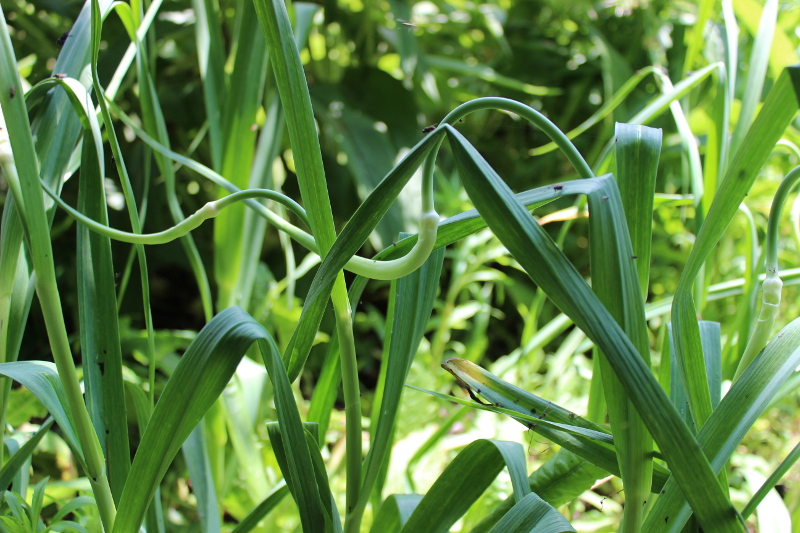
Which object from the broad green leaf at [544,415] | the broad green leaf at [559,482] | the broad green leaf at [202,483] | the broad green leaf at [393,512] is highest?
the broad green leaf at [544,415]

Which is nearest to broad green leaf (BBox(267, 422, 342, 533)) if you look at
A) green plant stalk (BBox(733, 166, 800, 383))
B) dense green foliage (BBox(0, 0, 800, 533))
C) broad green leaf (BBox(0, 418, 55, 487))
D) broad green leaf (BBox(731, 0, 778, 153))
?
dense green foliage (BBox(0, 0, 800, 533))

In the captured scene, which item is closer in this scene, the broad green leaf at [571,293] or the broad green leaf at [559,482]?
the broad green leaf at [571,293]

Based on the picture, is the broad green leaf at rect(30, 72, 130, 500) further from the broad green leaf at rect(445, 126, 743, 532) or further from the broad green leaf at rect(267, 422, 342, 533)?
the broad green leaf at rect(445, 126, 743, 532)

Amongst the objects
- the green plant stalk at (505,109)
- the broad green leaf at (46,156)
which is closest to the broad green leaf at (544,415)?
the green plant stalk at (505,109)

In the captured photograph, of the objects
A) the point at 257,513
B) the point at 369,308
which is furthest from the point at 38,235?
the point at 369,308

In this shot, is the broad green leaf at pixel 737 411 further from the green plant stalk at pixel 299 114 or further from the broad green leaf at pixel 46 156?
the broad green leaf at pixel 46 156

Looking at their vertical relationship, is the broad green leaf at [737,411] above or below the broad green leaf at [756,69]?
below
